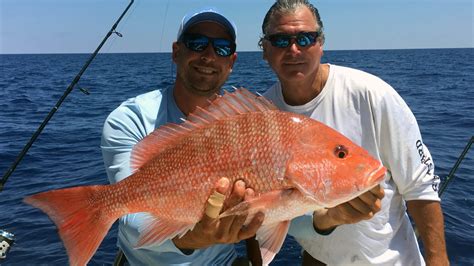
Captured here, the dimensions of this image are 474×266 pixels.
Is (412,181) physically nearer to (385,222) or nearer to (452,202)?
(385,222)

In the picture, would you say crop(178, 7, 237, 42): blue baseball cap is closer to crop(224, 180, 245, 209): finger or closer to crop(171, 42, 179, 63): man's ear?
crop(171, 42, 179, 63): man's ear

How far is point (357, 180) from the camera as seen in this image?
191cm

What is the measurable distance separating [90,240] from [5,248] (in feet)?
5.34

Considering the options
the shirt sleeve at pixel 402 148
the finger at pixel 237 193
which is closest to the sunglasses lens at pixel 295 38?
the shirt sleeve at pixel 402 148

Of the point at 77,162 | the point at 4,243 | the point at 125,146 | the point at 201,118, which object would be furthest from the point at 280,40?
the point at 77,162

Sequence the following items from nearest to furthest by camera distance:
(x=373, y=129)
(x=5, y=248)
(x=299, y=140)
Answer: (x=299, y=140)
(x=373, y=129)
(x=5, y=248)

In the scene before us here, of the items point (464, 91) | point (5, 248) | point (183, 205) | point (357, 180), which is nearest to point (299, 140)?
point (357, 180)

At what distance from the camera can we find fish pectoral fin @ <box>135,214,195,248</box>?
208 cm

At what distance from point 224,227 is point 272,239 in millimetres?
260

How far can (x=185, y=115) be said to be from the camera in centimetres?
278

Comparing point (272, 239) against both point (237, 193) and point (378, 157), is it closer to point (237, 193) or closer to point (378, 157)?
point (237, 193)

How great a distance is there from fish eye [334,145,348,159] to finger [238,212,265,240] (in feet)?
1.57

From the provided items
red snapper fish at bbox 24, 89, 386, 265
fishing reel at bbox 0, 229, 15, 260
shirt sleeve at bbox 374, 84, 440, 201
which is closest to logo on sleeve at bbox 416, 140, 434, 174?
shirt sleeve at bbox 374, 84, 440, 201

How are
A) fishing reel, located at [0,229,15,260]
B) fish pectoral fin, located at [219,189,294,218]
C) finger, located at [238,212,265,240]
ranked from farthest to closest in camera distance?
fishing reel, located at [0,229,15,260] < finger, located at [238,212,265,240] < fish pectoral fin, located at [219,189,294,218]
